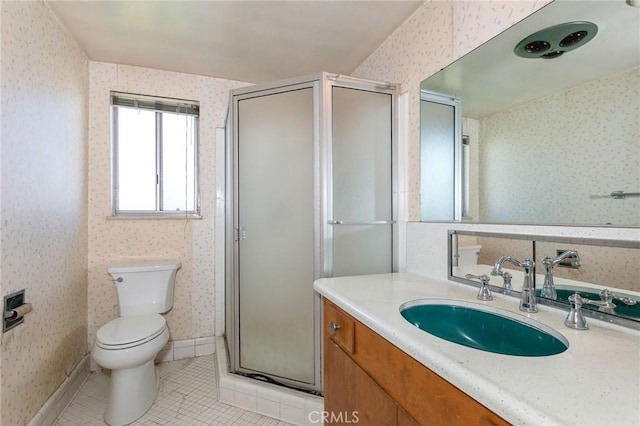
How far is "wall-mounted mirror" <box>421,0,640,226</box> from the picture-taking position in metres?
0.85

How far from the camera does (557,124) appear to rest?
102 centimetres

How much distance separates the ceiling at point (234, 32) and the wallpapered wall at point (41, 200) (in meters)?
0.23

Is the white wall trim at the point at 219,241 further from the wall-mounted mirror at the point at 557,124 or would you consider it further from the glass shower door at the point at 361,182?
the wall-mounted mirror at the point at 557,124

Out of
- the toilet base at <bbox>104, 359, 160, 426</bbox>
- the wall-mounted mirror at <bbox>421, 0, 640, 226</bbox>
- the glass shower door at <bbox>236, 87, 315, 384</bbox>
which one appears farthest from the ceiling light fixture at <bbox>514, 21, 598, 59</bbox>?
the toilet base at <bbox>104, 359, 160, 426</bbox>

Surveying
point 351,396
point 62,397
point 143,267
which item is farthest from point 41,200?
point 351,396

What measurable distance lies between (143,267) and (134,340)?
0.59 m

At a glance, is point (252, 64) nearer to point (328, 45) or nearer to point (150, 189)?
point (328, 45)

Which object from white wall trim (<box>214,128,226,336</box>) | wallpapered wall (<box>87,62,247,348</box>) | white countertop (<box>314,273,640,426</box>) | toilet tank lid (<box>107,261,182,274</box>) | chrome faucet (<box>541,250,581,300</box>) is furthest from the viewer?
white wall trim (<box>214,128,226,336</box>)

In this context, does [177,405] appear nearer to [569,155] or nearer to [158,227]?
[158,227]

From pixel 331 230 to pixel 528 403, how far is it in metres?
1.20

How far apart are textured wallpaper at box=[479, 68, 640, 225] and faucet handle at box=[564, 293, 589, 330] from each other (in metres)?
Answer: 0.26

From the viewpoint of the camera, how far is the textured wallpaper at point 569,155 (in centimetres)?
84

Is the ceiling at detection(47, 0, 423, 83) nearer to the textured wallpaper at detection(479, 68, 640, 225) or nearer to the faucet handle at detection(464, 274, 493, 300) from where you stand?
the textured wallpaper at detection(479, 68, 640, 225)

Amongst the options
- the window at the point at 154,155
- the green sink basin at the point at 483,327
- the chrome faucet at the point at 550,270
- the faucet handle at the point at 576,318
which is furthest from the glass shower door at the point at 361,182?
the window at the point at 154,155
